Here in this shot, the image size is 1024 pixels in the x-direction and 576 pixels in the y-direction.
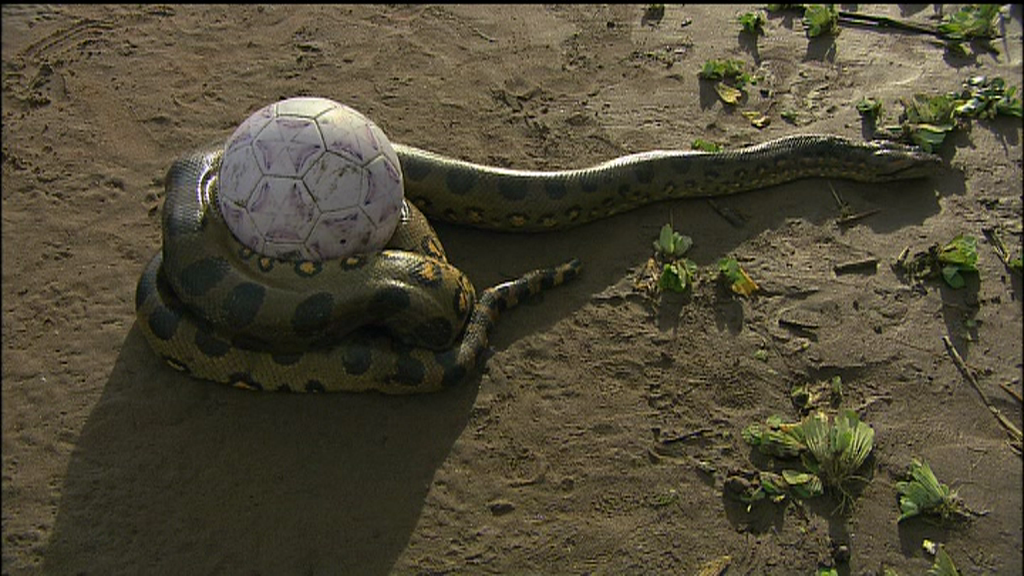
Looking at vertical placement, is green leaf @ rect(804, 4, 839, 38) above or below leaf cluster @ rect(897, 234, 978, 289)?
above

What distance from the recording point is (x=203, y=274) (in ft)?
14.3

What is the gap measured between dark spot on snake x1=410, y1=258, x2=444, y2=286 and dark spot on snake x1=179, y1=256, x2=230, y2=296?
970 mm

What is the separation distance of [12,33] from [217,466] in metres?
5.07

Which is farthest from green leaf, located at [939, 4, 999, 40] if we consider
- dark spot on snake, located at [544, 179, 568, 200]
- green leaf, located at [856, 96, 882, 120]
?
dark spot on snake, located at [544, 179, 568, 200]

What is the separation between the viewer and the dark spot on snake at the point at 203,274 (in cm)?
433

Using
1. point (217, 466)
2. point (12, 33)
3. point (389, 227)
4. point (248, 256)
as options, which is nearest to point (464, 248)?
point (389, 227)

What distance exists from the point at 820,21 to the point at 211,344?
6.09 meters

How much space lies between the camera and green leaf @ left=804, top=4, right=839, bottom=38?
7.69 m

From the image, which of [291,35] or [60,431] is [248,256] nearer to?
[60,431]

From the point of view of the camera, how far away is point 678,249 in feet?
18.7

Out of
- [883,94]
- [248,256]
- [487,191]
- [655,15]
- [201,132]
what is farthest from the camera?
[655,15]

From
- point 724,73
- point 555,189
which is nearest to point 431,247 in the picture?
point 555,189

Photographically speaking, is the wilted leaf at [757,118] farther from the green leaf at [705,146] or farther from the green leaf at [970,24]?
the green leaf at [970,24]

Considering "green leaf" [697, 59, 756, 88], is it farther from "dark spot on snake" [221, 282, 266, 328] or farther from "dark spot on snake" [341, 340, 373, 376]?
"dark spot on snake" [221, 282, 266, 328]
